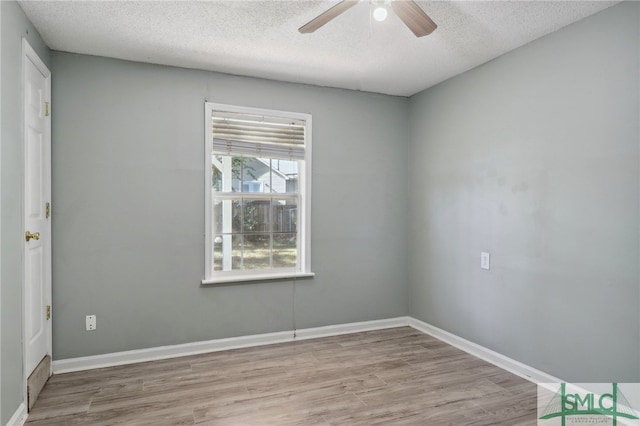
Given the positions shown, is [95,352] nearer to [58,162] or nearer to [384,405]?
[58,162]

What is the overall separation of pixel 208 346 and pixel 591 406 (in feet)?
9.32

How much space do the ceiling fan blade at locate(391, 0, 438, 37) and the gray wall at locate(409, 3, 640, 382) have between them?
3.91ft

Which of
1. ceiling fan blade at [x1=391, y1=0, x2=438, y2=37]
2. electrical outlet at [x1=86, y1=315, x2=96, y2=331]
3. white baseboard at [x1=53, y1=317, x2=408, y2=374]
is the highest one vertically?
ceiling fan blade at [x1=391, y1=0, x2=438, y2=37]

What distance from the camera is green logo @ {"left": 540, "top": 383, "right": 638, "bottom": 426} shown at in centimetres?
223

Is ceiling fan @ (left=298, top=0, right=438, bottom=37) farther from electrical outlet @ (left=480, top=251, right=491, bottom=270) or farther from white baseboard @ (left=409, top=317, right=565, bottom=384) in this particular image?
white baseboard @ (left=409, top=317, right=565, bottom=384)

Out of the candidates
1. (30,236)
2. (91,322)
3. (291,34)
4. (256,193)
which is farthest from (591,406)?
(30,236)

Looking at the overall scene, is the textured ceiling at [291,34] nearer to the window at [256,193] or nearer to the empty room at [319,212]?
the empty room at [319,212]

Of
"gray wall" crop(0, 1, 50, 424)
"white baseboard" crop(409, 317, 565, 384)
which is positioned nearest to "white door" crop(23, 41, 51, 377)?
"gray wall" crop(0, 1, 50, 424)

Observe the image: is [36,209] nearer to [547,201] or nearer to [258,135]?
[258,135]

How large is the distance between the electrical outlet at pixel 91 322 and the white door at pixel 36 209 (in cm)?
25

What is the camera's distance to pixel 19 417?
7.15 ft

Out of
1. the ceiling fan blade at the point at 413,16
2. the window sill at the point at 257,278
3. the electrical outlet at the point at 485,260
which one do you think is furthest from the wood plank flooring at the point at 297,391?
the ceiling fan blade at the point at 413,16

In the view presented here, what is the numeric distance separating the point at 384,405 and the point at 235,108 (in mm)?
2683

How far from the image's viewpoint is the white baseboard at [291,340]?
2906mm
